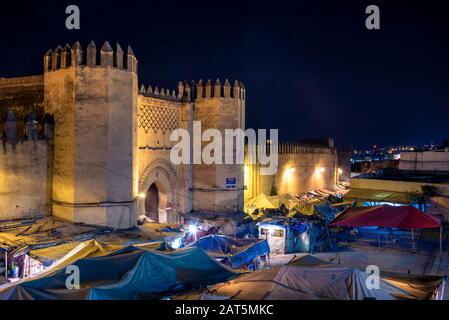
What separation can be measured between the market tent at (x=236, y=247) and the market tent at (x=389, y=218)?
180 inches

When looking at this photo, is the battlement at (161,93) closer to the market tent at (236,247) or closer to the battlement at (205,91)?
the battlement at (205,91)

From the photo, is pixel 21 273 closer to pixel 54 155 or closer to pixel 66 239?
pixel 66 239

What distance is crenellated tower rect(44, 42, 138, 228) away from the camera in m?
15.4

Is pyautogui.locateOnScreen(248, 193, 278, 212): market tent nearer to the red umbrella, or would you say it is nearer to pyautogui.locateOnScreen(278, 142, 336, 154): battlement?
pyautogui.locateOnScreen(278, 142, 336, 154): battlement

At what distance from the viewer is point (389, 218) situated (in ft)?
55.7

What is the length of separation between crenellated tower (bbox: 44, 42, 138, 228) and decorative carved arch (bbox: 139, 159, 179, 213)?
103 inches

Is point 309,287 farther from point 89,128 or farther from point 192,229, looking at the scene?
point 89,128

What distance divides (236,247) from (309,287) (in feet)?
19.5

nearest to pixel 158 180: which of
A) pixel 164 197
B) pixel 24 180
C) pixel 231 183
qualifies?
pixel 164 197

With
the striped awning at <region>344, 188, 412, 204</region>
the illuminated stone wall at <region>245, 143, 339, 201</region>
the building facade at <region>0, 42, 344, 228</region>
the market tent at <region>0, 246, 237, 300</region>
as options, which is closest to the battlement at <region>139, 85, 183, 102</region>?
the building facade at <region>0, 42, 344, 228</region>

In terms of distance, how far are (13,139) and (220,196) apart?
10.1 metres

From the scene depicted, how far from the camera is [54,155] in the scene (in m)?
16.0

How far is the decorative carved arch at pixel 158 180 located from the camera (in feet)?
62.1
